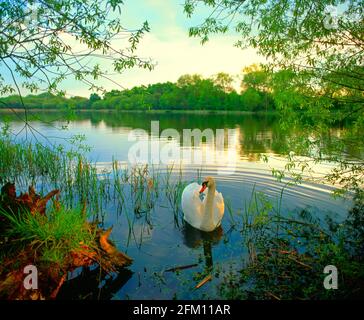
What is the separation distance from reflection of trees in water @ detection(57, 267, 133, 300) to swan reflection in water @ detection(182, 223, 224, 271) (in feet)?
5.97

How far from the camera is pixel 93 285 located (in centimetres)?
536

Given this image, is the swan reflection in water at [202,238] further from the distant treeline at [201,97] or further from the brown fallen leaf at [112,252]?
the distant treeline at [201,97]

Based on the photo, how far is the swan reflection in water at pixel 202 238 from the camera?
6.94 meters

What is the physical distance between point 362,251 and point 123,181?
27.6 ft

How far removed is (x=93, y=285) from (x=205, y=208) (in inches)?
137

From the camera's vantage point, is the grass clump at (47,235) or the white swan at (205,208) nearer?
the grass clump at (47,235)

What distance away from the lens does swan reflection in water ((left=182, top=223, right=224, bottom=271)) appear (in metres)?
6.94


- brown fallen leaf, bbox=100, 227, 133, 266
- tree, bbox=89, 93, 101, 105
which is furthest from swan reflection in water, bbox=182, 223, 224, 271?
tree, bbox=89, 93, 101, 105

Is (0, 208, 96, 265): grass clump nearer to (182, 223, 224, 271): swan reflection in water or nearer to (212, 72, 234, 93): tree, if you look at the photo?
(182, 223, 224, 271): swan reflection in water

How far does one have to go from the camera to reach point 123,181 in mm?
11883

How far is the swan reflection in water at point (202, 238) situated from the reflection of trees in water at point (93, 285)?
71.6 inches

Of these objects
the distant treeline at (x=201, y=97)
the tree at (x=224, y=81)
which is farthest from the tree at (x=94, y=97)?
the tree at (x=224, y=81)

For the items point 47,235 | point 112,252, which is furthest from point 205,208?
point 47,235

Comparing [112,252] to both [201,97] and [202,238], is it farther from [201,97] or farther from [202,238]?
[201,97]
